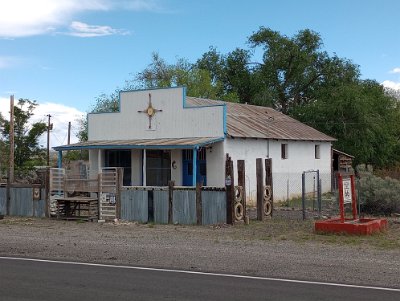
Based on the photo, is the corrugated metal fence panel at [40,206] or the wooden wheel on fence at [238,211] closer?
the wooden wheel on fence at [238,211]

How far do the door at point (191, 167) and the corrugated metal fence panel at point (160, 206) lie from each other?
780 cm

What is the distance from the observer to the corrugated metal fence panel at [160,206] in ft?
67.5

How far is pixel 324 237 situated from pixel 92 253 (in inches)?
249

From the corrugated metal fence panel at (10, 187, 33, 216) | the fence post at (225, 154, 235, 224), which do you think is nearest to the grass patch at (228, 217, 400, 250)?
the fence post at (225, 154, 235, 224)

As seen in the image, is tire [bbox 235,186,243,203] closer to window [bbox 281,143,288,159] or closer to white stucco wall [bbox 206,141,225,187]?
white stucco wall [bbox 206,141,225,187]

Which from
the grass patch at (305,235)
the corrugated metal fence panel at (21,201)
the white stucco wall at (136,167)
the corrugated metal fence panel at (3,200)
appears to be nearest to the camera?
the grass patch at (305,235)

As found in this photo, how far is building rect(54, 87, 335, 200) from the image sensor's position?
90.9ft

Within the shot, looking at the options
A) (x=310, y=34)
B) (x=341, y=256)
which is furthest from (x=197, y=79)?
(x=341, y=256)

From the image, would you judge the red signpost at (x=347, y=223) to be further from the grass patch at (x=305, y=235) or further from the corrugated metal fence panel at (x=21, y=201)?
the corrugated metal fence panel at (x=21, y=201)

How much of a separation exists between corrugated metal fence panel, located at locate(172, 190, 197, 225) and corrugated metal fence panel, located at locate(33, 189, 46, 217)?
5.76 m

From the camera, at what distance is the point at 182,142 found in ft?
88.1

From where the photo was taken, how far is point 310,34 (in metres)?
52.3

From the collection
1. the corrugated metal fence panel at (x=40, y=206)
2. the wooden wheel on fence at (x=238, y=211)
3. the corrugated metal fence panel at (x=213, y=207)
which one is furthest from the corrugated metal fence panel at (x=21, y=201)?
the wooden wheel on fence at (x=238, y=211)

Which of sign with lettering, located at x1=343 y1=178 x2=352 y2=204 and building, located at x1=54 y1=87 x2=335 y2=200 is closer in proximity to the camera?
sign with lettering, located at x1=343 y1=178 x2=352 y2=204
